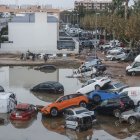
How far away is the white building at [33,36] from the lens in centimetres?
6519

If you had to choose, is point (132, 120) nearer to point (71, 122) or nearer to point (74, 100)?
point (71, 122)

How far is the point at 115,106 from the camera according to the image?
27.2 metres

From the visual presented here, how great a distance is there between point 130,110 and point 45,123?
476cm

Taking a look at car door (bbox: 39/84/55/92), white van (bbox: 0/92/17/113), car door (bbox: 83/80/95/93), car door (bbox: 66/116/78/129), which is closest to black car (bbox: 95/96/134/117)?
car door (bbox: 66/116/78/129)

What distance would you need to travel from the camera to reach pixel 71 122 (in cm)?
2470

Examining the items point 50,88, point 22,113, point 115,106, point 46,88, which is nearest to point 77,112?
point 115,106

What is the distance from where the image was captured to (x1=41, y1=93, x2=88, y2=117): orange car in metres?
28.0

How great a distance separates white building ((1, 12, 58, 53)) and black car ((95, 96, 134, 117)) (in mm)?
37654

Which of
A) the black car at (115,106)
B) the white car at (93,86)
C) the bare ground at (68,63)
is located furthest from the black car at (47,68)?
the black car at (115,106)

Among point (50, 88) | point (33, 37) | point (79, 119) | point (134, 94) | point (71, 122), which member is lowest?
point (50, 88)

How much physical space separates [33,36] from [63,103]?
37947mm

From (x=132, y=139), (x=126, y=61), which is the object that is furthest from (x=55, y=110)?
(x=126, y=61)

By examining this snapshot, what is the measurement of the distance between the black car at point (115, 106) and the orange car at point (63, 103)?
3.86 feet

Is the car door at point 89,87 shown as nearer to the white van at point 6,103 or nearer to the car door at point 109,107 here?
the car door at point 109,107
